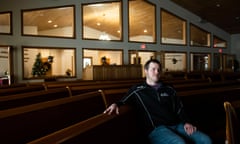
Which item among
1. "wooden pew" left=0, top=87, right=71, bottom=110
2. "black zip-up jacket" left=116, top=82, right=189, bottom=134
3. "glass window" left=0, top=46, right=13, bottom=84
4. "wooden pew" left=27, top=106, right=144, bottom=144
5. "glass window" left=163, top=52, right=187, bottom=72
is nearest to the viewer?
"wooden pew" left=27, top=106, right=144, bottom=144

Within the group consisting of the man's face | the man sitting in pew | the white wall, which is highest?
the white wall

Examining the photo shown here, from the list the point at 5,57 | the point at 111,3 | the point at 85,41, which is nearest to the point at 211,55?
the point at 111,3

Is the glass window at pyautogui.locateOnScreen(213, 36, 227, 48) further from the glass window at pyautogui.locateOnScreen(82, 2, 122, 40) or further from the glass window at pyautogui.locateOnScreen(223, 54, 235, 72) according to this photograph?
the glass window at pyautogui.locateOnScreen(82, 2, 122, 40)

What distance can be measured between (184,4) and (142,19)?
2136 millimetres

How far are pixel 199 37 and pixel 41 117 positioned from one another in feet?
39.0

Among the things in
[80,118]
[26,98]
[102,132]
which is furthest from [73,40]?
[102,132]

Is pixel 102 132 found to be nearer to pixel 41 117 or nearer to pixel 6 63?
pixel 41 117

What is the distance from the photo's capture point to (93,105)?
2451 mm

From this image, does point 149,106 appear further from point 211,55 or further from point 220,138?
point 211,55

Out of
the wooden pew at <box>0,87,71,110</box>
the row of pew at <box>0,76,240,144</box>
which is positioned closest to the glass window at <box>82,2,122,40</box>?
the wooden pew at <box>0,87,71,110</box>

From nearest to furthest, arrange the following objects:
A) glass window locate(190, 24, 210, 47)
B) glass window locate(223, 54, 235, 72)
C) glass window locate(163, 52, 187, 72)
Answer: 1. glass window locate(163, 52, 187, 72)
2. glass window locate(190, 24, 210, 47)
3. glass window locate(223, 54, 235, 72)

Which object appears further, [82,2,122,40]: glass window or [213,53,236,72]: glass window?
[213,53,236,72]: glass window

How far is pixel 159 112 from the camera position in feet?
6.66

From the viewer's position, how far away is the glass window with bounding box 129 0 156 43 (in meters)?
9.91
